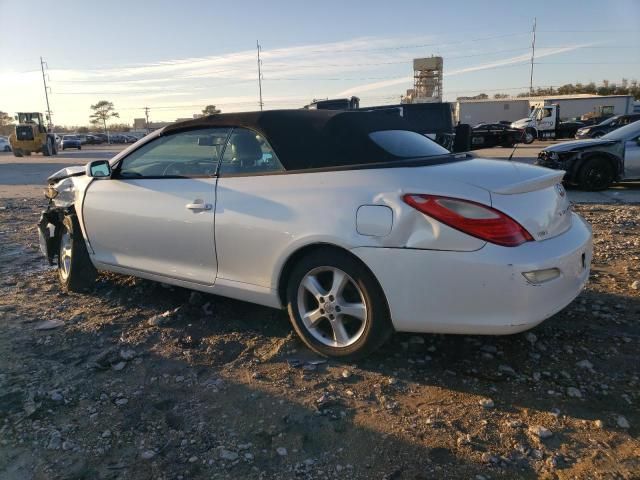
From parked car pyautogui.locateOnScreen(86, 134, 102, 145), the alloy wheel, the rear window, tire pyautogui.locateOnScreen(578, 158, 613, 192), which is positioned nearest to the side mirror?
the alloy wheel

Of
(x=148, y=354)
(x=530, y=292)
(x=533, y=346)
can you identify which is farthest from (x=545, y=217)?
(x=148, y=354)

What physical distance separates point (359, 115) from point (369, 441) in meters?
2.20

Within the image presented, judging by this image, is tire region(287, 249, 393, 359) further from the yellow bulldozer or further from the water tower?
the water tower

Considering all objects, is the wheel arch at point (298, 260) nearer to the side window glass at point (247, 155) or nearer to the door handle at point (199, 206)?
the side window glass at point (247, 155)

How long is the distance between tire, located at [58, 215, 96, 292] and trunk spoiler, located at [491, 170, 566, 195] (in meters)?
3.65

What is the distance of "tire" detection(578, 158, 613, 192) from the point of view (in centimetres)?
1007

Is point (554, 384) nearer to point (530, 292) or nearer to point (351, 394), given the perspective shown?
point (530, 292)

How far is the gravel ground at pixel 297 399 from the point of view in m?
2.39

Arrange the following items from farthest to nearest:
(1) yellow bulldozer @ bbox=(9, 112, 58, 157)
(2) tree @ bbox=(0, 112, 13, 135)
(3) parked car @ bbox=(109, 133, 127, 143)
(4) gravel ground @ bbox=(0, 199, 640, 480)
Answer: (2) tree @ bbox=(0, 112, 13, 135), (3) parked car @ bbox=(109, 133, 127, 143), (1) yellow bulldozer @ bbox=(9, 112, 58, 157), (4) gravel ground @ bbox=(0, 199, 640, 480)

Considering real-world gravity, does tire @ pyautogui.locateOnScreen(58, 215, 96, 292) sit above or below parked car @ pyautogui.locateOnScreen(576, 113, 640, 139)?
below

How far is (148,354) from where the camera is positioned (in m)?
3.54

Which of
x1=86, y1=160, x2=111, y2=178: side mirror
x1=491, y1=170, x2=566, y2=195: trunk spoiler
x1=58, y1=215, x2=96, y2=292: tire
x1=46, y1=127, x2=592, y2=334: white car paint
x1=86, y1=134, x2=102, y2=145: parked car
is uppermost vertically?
x1=86, y1=134, x2=102, y2=145: parked car

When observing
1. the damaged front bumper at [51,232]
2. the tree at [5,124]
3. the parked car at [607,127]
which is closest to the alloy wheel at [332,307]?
the damaged front bumper at [51,232]

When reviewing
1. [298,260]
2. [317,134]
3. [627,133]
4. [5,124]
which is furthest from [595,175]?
[5,124]
